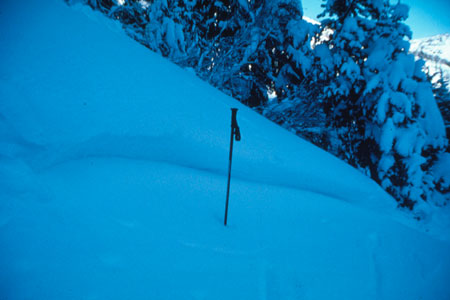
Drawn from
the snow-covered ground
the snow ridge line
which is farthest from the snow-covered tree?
the snow ridge line

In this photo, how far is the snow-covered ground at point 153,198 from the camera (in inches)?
57.7

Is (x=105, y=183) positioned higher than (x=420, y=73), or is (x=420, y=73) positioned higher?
(x=420, y=73)

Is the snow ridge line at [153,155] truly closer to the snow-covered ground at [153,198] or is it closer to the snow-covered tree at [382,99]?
the snow-covered ground at [153,198]

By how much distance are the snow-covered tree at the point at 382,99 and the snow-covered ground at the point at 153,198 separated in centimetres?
179

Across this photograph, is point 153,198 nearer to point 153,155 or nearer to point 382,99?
point 153,155

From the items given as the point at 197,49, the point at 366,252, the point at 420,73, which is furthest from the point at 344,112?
the point at 197,49

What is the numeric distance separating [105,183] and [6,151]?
2.76ft

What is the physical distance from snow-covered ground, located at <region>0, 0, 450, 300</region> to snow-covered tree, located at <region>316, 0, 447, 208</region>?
1792 millimetres

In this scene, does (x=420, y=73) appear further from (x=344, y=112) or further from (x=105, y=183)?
(x=105, y=183)

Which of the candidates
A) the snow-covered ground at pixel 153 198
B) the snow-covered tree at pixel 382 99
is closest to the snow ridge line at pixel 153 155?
the snow-covered ground at pixel 153 198

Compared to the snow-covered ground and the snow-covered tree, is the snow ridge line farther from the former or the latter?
the snow-covered tree

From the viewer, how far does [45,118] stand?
2082mm

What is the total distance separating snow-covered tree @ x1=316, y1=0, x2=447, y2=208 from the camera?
173 inches

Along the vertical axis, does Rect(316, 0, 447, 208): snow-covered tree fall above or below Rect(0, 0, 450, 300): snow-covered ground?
above
